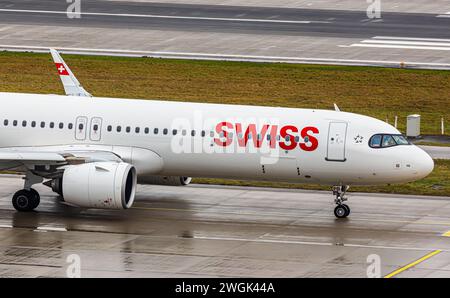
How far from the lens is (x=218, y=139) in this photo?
1772 inches

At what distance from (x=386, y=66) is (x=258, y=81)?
26.3ft

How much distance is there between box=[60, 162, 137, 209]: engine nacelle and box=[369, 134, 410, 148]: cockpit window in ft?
27.7

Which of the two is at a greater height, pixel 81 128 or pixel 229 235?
pixel 81 128

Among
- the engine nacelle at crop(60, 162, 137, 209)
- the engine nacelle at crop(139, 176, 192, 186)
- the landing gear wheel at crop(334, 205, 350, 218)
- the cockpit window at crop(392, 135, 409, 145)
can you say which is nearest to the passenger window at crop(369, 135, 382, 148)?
the cockpit window at crop(392, 135, 409, 145)

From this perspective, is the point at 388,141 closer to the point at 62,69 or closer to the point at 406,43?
the point at 62,69

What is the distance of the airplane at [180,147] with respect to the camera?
44156 millimetres

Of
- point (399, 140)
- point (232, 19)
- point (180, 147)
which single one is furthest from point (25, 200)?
point (232, 19)

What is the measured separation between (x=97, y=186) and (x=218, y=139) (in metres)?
4.76

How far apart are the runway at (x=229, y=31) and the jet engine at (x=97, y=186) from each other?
31.2m

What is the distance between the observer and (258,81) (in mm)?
68875

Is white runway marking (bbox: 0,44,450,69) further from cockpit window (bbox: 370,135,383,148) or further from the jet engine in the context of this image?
the jet engine

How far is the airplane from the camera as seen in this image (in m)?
44.2
